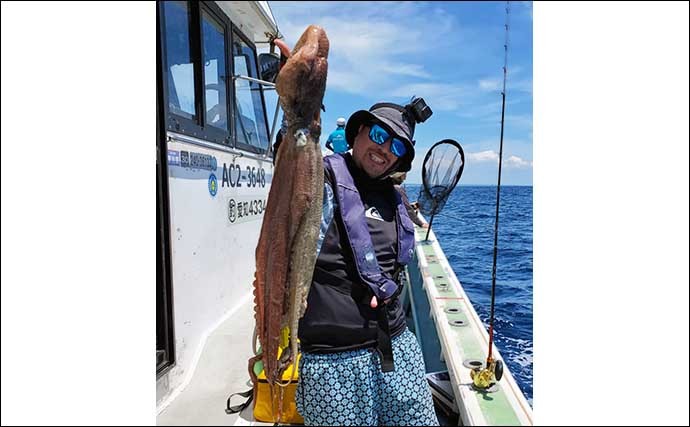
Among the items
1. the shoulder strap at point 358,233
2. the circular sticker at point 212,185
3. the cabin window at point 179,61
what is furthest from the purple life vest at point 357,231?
the circular sticker at point 212,185

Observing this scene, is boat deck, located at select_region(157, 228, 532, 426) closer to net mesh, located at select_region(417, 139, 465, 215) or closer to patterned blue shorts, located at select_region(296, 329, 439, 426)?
patterned blue shorts, located at select_region(296, 329, 439, 426)

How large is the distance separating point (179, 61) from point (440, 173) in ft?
10.9

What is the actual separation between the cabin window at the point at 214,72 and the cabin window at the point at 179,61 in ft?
0.69

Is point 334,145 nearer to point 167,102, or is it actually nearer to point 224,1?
point 224,1

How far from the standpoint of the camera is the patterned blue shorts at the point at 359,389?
2.00 meters

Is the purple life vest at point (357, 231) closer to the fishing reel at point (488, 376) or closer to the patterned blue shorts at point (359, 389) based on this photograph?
the patterned blue shorts at point (359, 389)

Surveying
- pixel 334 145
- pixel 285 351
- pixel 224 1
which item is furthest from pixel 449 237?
pixel 285 351

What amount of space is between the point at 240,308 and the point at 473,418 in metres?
2.71

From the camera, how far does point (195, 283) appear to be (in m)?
3.52

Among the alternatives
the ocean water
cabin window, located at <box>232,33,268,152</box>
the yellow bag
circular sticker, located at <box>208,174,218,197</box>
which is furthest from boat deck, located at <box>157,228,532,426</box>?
cabin window, located at <box>232,33,268,152</box>

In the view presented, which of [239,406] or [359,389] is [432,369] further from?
[359,389]

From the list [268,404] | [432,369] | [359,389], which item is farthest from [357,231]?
[432,369]

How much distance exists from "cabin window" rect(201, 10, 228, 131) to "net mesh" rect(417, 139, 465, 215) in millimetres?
2246

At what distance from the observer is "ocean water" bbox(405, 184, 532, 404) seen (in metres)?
4.51
